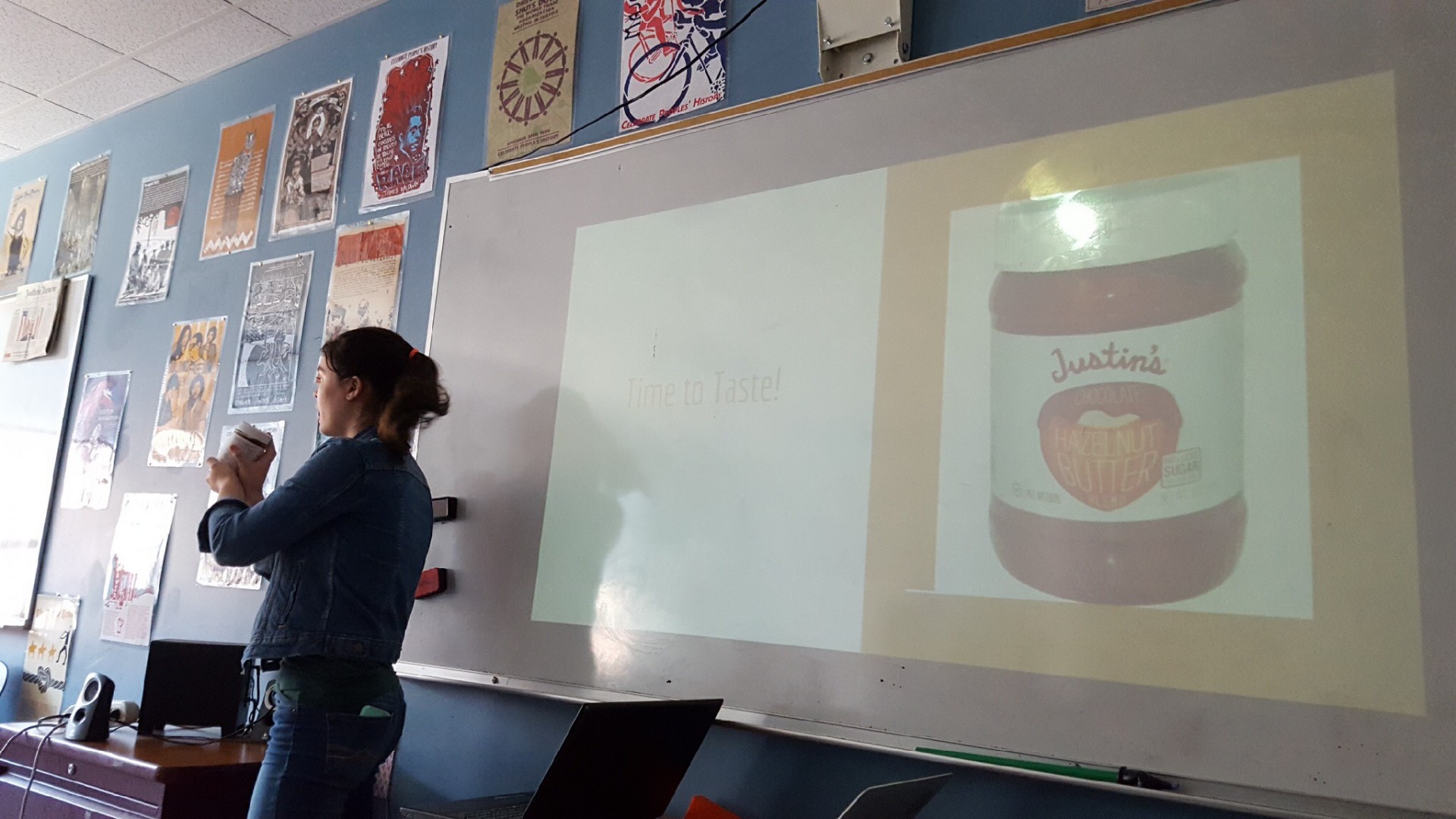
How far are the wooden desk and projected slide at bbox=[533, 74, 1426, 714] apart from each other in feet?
2.31

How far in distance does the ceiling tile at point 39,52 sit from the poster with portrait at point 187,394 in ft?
2.83

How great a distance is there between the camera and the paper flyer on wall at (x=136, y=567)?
266 centimetres

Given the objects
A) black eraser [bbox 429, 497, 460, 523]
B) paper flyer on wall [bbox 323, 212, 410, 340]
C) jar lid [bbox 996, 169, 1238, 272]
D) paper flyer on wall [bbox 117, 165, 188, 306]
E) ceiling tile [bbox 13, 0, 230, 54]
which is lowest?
black eraser [bbox 429, 497, 460, 523]

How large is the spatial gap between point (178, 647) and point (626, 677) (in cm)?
113

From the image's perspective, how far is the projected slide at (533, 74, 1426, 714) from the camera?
1215 millimetres

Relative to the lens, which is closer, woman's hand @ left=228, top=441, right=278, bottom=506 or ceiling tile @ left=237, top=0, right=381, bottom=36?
woman's hand @ left=228, top=441, right=278, bottom=506

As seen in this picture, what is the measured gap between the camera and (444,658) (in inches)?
77.5

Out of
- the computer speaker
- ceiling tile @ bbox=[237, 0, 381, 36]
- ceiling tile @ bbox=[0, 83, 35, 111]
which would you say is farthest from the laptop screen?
ceiling tile @ bbox=[0, 83, 35, 111]

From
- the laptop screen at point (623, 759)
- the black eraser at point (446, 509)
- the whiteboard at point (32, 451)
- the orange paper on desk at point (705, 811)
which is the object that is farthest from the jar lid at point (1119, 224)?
the whiteboard at point (32, 451)

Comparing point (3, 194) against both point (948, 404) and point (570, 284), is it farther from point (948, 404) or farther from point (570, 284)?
point (948, 404)

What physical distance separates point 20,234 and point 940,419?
355 cm

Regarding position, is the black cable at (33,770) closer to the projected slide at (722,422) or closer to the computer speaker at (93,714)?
the computer speaker at (93,714)

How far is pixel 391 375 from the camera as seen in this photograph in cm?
174

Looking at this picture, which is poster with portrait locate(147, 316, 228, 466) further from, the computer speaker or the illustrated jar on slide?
the illustrated jar on slide
